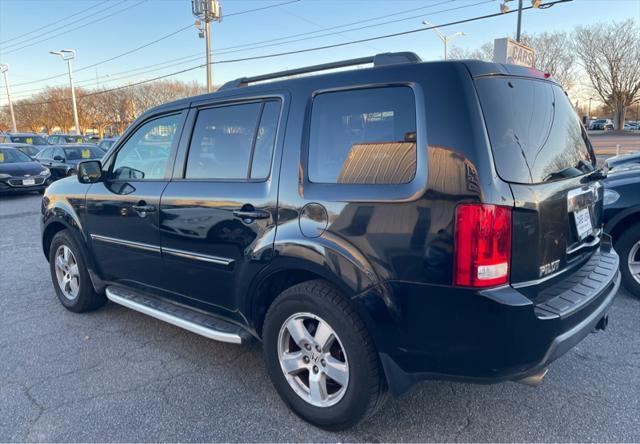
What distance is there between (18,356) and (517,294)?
3516 mm

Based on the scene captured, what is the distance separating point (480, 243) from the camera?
1906 mm

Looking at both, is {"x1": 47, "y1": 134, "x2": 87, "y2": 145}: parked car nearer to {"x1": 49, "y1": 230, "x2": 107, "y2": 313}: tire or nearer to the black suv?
{"x1": 49, "y1": 230, "x2": 107, "y2": 313}: tire

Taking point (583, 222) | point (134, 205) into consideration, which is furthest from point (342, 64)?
point (134, 205)

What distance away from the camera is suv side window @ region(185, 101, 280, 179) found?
2689 mm

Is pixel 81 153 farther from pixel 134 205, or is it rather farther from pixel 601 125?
pixel 601 125

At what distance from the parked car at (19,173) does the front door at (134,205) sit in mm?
11195

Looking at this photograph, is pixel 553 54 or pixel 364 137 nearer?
pixel 364 137

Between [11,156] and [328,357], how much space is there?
14930 millimetres

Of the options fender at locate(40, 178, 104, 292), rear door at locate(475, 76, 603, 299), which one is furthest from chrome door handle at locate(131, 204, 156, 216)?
rear door at locate(475, 76, 603, 299)

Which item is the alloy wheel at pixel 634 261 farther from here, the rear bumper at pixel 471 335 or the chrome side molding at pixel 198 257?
the chrome side molding at pixel 198 257

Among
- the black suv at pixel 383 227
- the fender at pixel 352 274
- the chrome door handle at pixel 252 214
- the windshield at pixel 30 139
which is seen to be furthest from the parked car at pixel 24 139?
the fender at pixel 352 274

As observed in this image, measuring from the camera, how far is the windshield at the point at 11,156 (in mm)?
13445

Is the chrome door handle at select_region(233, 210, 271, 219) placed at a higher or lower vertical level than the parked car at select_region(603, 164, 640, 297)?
higher

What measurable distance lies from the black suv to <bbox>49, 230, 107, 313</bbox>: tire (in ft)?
Answer: 4.17
